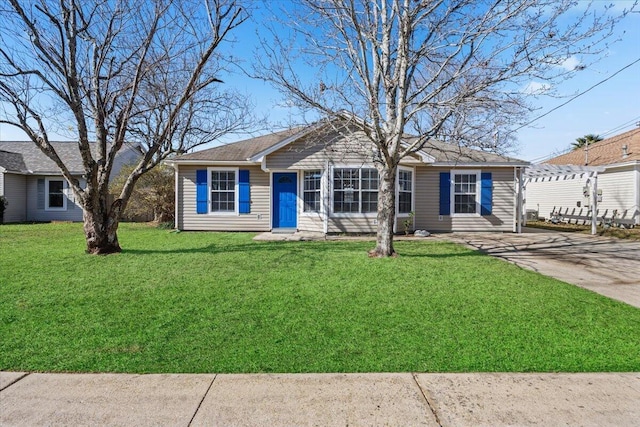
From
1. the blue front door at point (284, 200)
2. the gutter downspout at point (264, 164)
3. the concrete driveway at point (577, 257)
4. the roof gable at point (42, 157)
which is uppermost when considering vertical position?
the roof gable at point (42, 157)

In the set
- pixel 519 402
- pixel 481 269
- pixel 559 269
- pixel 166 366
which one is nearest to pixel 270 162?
pixel 481 269

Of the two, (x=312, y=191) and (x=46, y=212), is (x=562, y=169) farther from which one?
(x=46, y=212)

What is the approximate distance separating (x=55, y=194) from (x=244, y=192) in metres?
12.7

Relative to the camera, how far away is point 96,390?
9.55 feet

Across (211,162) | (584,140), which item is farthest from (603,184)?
(584,140)

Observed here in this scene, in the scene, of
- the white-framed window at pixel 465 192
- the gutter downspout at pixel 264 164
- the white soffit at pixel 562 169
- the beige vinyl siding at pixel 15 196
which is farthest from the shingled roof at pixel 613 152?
the beige vinyl siding at pixel 15 196

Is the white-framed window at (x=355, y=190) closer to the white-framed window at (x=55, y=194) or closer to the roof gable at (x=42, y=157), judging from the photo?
the roof gable at (x=42, y=157)

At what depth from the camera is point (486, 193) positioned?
45.3 ft

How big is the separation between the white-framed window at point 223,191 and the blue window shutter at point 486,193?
924cm

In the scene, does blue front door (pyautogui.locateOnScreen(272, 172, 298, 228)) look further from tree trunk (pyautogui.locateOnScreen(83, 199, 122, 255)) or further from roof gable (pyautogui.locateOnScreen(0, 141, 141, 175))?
roof gable (pyautogui.locateOnScreen(0, 141, 141, 175))

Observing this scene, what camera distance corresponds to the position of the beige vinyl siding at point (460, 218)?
13805 mm

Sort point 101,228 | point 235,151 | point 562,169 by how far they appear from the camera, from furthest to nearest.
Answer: point 562,169 → point 235,151 → point 101,228

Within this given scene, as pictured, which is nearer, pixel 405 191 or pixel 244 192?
pixel 405 191

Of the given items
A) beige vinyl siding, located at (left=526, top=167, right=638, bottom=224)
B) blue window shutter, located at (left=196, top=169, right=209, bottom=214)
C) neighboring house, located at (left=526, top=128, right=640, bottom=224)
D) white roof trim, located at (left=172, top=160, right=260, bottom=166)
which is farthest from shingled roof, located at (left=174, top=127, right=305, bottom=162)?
beige vinyl siding, located at (left=526, top=167, right=638, bottom=224)
